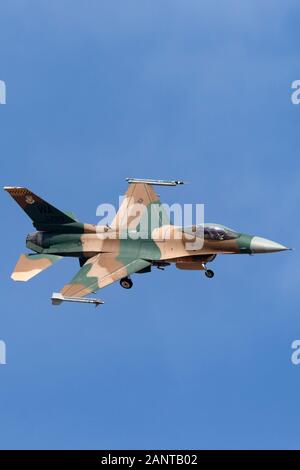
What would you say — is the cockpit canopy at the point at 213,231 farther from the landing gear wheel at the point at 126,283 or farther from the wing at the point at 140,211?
the landing gear wheel at the point at 126,283

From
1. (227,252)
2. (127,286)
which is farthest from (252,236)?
(127,286)

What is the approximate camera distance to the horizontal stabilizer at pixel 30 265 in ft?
270

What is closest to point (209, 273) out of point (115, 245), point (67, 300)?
point (115, 245)

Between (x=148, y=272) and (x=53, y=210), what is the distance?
20.1 feet

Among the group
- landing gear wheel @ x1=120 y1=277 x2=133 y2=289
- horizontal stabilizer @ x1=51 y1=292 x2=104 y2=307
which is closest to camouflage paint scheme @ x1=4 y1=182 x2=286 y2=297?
horizontal stabilizer @ x1=51 y1=292 x2=104 y2=307

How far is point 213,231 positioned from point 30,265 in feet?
32.3

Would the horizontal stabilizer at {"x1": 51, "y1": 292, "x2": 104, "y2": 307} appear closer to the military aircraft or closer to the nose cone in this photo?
the military aircraft

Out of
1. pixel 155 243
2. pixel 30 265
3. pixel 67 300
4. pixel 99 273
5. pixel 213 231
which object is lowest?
pixel 67 300

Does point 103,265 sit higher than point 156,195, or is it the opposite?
point 156,195

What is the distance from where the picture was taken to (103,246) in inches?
3258

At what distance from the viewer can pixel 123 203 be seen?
87250mm

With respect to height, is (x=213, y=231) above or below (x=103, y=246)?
below

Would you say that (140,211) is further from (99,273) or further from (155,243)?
(99,273)

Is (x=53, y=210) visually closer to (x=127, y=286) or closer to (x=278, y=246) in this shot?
(x=127, y=286)
